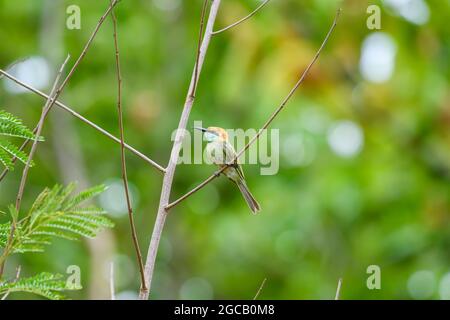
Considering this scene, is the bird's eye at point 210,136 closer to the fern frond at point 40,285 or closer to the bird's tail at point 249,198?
the bird's tail at point 249,198

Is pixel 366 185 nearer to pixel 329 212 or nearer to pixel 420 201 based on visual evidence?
pixel 329 212

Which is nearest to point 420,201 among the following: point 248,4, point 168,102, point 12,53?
point 248,4

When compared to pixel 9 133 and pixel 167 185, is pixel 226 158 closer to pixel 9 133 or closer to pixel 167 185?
pixel 167 185

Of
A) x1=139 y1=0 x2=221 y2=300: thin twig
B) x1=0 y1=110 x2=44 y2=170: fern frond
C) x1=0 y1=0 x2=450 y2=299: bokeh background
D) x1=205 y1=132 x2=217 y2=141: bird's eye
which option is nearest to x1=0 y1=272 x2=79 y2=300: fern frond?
x1=139 y1=0 x2=221 y2=300: thin twig

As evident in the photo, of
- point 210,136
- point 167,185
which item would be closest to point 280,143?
point 210,136

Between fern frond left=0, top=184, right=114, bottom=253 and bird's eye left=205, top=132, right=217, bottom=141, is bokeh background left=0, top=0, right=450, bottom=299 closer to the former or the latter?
bird's eye left=205, top=132, right=217, bottom=141

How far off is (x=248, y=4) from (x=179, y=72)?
2.44m

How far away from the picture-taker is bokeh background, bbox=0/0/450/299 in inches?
388

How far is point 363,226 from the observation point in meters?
11.4

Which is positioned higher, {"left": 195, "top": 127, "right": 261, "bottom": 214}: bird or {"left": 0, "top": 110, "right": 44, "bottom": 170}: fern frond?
Result: {"left": 195, "top": 127, "right": 261, "bottom": 214}: bird

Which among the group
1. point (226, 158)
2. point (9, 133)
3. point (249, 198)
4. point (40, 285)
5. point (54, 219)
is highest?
point (226, 158)

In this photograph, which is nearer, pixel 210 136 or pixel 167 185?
pixel 167 185

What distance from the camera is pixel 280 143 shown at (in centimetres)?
1038

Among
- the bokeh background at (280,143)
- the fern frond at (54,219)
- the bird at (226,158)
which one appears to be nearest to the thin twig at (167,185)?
the fern frond at (54,219)
